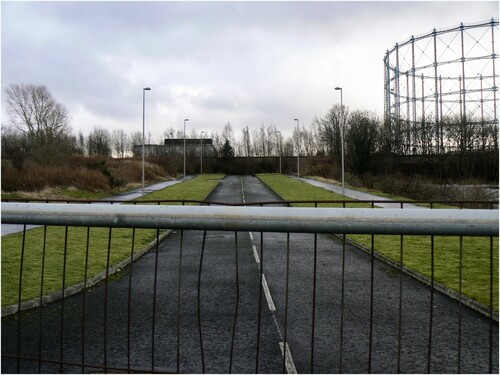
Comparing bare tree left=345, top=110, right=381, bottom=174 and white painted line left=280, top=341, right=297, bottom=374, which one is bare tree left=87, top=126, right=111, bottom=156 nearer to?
bare tree left=345, top=110, right=381, bottom=174

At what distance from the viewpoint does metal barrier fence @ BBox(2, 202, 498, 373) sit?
225cm

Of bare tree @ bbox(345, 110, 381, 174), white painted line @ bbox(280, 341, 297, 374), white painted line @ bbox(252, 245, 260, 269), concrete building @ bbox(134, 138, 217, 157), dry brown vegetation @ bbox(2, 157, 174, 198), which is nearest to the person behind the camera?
white painted line @ bbox(280, 341, 297, 374)

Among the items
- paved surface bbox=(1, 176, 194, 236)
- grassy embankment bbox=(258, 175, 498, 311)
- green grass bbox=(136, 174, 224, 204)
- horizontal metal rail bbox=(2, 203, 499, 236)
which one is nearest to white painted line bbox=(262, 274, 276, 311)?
grassy embankment bbox=(258, 175, 498, 311)

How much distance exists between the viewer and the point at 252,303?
6410 mm

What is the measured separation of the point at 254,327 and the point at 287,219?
11.6 feet

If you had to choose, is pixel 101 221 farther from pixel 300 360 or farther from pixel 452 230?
pixel 300 360

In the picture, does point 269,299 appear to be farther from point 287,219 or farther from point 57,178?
point 57,178

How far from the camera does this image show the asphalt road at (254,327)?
4.17m

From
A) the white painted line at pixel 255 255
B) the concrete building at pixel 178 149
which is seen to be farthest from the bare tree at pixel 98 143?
the white painted line at pixel 255 255

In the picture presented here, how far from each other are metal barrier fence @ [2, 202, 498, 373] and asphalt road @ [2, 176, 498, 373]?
22 millimetres

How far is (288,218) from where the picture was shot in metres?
2.23

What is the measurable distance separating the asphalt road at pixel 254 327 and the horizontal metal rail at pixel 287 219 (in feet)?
1.63

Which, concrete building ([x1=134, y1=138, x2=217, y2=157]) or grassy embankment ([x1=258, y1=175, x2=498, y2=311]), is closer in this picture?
grassy embankment ([x1=258, y1=175, x2=498, y2=311])

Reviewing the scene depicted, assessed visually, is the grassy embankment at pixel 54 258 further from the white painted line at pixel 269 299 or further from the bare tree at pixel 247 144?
the bare tree at pixel 247 144
